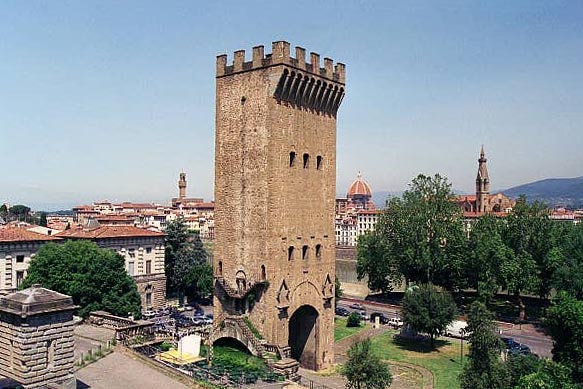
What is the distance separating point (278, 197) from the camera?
3216 centimetres

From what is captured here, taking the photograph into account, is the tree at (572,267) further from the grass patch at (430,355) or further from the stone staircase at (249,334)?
the stone staircase at (249,334)

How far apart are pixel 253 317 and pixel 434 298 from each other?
15095mm

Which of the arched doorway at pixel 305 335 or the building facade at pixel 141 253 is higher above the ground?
the building facade at pixel 141 253

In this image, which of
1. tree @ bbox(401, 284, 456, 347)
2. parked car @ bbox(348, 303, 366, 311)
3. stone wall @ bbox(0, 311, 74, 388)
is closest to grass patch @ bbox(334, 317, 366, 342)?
tree @ bbox(401, 284, 456, 347)

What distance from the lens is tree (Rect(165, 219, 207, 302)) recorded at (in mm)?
58281

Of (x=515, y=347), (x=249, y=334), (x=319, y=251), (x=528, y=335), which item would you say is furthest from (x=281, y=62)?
(x=528, y=335)

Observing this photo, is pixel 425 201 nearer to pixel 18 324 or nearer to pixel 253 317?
pixel 253 317

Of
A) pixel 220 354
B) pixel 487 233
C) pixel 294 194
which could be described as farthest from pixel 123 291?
pixel 487 233

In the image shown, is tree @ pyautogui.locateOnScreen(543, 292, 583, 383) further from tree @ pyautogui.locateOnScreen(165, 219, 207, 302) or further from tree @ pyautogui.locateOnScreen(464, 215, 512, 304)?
tree @ pyautogui.locateOnScreen(165, 219, 207, 302)

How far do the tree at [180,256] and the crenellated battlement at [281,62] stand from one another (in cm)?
2847

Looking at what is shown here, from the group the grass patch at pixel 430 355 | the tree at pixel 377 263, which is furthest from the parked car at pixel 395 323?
the tree at pixel 377 263

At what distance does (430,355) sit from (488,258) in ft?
48.0

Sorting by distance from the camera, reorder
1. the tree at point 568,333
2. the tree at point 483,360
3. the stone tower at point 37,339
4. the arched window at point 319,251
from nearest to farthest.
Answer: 1. the stone tower at point 37,339
2. the tree at point 483,360
3. the tree at point 568,333
4. the arched window at point 319,251

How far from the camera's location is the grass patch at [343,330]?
1752 inches
